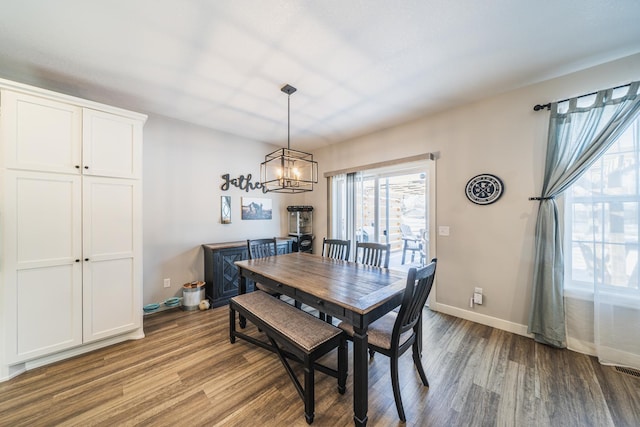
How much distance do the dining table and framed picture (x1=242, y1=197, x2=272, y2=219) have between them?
1612mm

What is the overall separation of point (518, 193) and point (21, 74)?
5.28m

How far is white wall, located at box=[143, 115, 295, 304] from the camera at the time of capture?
3064 millimetres

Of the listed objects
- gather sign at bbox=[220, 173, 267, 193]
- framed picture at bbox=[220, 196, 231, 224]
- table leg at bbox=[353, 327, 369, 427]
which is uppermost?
gather sign at bbox=[220, 173, 267, 193]

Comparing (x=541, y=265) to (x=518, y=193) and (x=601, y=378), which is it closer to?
(x=518, y=193)

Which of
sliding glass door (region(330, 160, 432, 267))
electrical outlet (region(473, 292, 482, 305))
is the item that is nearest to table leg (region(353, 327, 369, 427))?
electrical outlet (region(473, 292, 482, 305))

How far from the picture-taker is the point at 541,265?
228cm

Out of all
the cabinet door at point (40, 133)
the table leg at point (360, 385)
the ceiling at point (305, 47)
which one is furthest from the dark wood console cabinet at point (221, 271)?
the table leg at point (360, 385)

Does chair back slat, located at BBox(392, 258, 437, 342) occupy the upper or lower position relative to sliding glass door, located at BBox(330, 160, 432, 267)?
lower

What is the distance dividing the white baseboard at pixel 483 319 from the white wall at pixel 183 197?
10.9ft

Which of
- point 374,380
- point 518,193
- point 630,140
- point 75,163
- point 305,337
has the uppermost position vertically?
point 630,140

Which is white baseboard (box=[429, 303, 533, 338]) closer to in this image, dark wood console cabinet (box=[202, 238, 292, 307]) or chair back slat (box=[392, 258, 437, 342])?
chair back slat (box=[392, 258, 437, 342])

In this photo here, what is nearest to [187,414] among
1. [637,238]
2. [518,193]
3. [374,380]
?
[374,380]

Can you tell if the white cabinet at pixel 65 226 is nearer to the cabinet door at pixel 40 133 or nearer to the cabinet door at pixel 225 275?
the cabinet door at pixel 40 133

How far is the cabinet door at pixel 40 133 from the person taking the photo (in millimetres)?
1804
